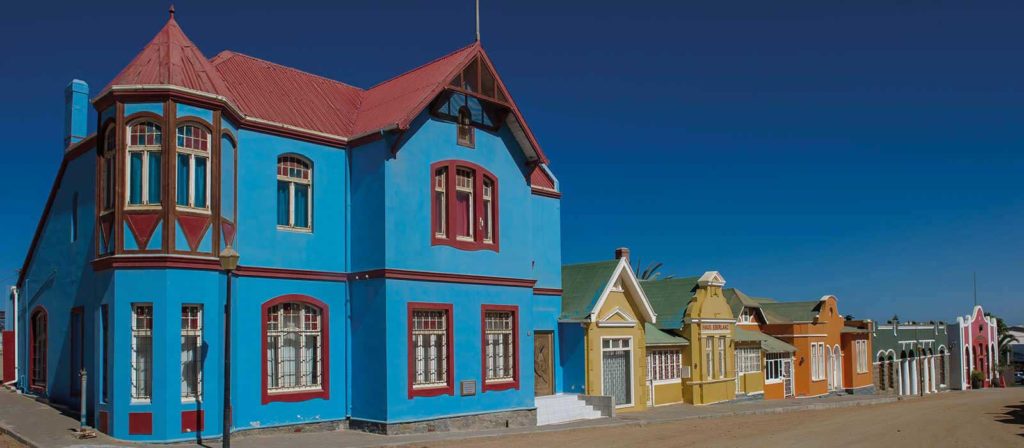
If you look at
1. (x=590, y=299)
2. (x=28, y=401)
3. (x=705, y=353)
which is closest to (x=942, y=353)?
(x=705, y=353)

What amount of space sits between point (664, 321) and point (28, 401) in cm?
2121

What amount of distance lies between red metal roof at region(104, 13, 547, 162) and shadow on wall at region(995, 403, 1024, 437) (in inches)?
729

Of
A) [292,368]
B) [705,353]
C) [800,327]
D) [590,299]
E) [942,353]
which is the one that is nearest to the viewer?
[292,368]

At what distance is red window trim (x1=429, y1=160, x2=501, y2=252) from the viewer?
821 inches

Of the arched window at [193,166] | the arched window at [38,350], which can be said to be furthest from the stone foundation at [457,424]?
the arched window at [38,350]

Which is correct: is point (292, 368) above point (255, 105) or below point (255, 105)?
below

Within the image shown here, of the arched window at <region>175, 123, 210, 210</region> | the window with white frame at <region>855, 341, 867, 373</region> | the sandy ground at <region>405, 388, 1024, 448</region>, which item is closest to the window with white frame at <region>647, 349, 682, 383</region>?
the sandy ground at <region>405, 388, 1024, 448</region>

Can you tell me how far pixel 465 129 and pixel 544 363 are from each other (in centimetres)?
857

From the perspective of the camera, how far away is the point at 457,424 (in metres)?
20.7

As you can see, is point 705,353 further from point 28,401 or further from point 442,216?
point 28,401

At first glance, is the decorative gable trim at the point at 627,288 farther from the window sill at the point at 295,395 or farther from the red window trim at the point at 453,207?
the window sill at the point at 295,395

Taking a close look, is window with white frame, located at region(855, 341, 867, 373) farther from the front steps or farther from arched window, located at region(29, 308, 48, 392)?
arched window, located at region(29, 308, 48, 392)

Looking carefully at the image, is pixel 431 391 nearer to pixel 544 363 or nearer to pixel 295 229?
pixel 295 229

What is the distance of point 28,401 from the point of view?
21672mm
